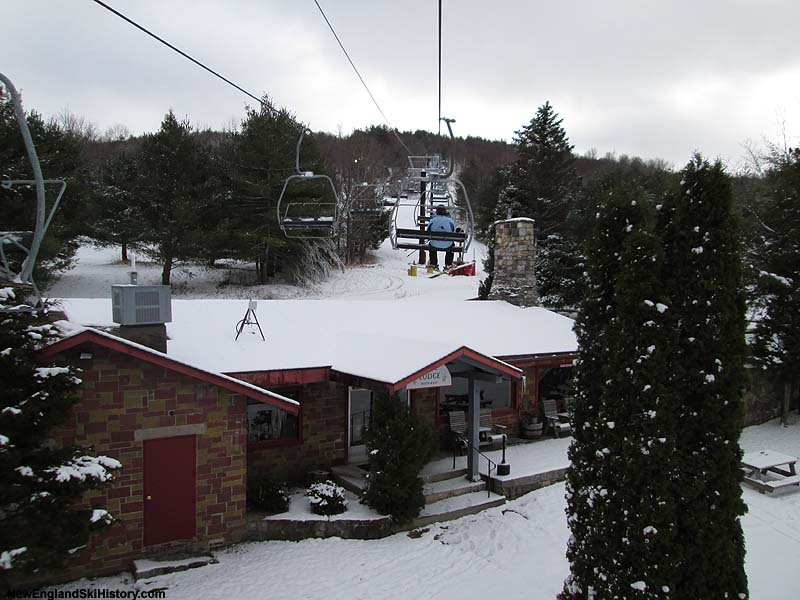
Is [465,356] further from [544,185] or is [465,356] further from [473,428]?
[544,185]

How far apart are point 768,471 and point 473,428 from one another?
269 inches

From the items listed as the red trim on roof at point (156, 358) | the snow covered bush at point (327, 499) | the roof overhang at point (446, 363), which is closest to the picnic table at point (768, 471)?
the roof overhang at point (446, 363)

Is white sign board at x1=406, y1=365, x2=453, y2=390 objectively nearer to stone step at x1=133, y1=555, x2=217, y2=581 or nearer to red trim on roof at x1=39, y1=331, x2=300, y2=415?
red trim on roof at x1=39, y1=331, x2=300, y2=415

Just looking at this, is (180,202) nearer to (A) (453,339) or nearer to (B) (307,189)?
(B) (307,189)

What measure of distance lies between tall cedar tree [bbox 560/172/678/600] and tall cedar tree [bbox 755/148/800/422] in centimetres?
1191

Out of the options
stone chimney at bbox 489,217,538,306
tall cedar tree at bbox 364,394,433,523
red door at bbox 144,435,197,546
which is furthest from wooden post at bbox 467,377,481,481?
stone chimney at bbox 489,217,538,306

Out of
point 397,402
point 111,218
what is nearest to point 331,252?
point 111,218

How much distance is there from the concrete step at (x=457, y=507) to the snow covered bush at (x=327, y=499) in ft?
4.24

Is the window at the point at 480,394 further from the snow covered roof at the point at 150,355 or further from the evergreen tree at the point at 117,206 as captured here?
the evergreen tree at the point at 117,206

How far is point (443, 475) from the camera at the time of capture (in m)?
10.5

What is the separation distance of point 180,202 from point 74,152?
283 inches

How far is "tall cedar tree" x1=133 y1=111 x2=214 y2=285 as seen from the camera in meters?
24.8

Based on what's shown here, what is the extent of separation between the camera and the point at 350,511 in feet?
29.2

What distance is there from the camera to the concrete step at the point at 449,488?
9688mm
